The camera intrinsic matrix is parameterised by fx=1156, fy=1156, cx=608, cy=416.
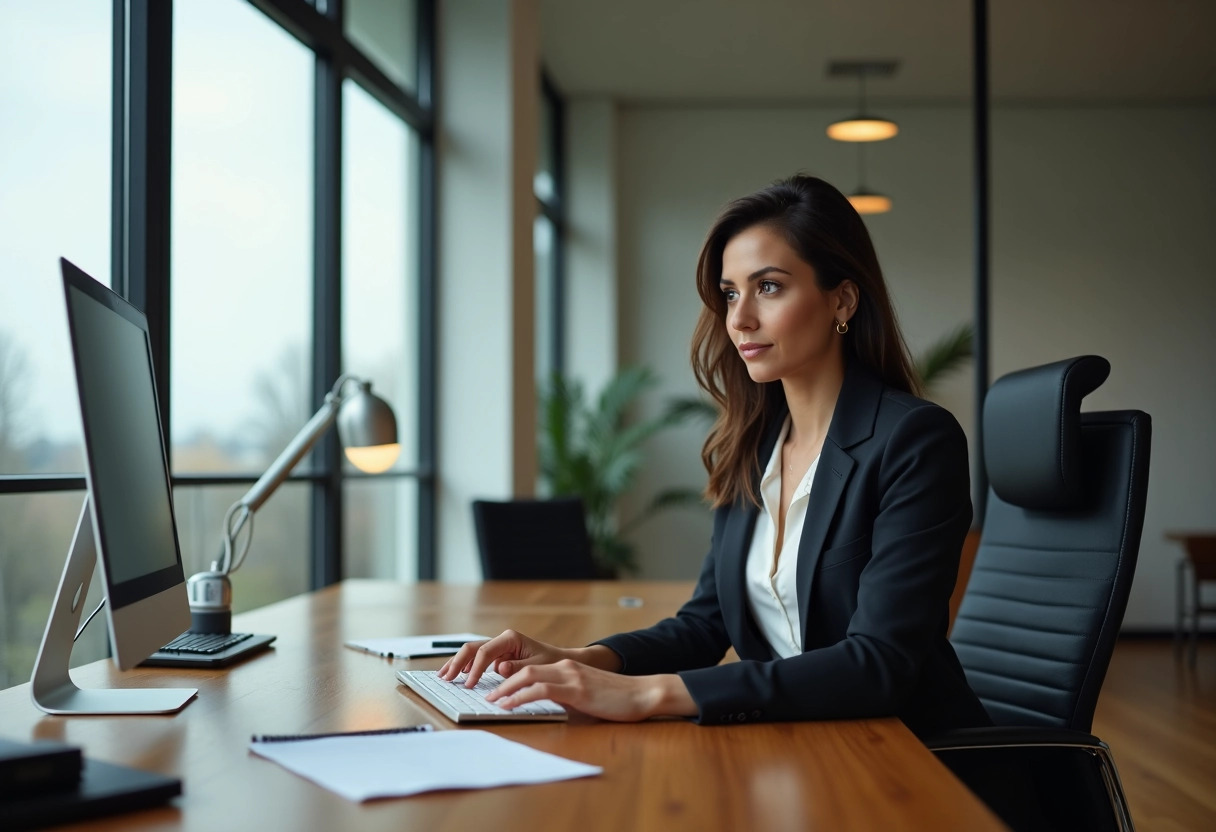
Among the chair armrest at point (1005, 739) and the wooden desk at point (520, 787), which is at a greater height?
the wooden desk at point (520, 787)

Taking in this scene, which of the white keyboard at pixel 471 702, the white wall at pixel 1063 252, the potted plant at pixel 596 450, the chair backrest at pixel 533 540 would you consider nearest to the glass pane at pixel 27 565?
the white keyboard at pixel 471 702

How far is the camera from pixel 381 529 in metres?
4.52

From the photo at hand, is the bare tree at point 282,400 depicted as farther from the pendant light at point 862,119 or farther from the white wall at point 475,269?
the pendant light at point 862,119

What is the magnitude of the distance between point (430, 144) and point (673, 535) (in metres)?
3.68

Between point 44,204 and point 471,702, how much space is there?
1.52 meters

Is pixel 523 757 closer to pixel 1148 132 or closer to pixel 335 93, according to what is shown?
pixel 335 93

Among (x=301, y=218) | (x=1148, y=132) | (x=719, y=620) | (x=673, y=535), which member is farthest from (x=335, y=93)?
(x=1148, y=132)

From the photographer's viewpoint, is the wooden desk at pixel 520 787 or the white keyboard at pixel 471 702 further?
the white keyboard at pixel 471 702

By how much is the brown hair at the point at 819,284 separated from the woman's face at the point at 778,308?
2 cm

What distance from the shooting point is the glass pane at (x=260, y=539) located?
9.53ft

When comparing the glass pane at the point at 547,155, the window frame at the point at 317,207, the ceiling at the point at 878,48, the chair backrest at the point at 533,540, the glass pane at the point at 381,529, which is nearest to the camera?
the window frame at the point at 317,207

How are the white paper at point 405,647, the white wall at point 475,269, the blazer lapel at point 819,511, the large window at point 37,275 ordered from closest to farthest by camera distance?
1. the blazer lapel at point 819,511
2. the white paper at point 405,647
3. the large window at point 37,275
4. the white wall at point 475,269

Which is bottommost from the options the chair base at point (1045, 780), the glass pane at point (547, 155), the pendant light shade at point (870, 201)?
the chair base at point (1045, 780)

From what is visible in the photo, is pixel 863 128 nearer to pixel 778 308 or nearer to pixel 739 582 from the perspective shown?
pixel 778 308
